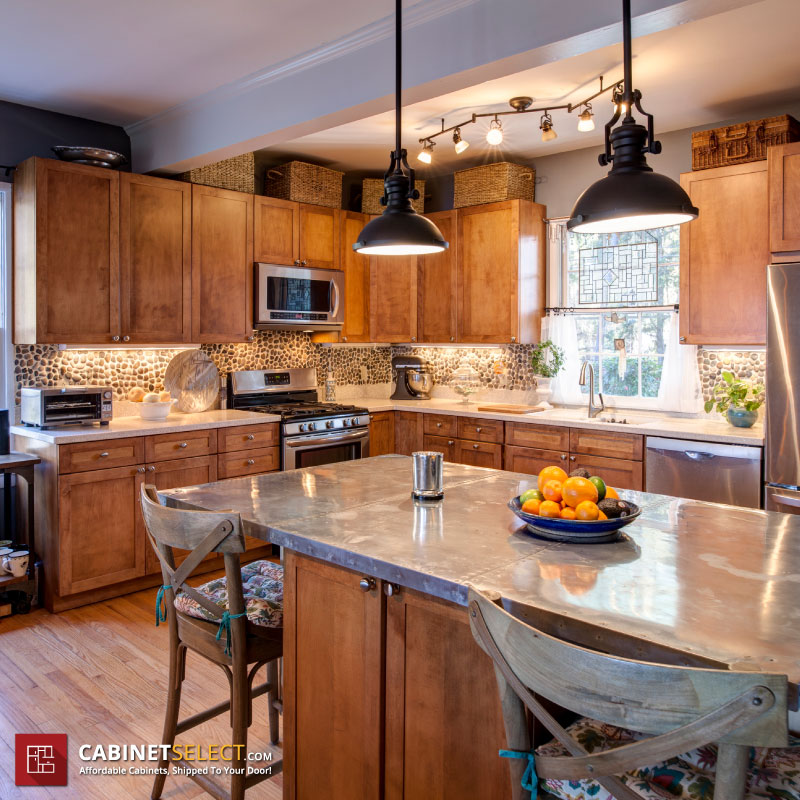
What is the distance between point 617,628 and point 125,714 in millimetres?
2240

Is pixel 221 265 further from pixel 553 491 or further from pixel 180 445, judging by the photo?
pixel 553 491

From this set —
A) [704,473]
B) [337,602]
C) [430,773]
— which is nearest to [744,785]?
[430,773]

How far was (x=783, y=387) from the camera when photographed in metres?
3.40

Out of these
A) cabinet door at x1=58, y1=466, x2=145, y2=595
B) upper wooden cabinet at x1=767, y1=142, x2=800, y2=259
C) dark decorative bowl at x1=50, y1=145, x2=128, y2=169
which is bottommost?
cabinet door at x1=58, y1=466, x2=145, y2=595

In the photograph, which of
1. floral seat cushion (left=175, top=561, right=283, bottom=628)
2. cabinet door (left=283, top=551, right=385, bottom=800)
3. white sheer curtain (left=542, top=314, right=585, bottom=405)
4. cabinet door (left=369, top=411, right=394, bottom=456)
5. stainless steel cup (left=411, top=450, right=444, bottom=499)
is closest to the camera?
cabinet door (left=283, top=551, right=385, bottom=800)

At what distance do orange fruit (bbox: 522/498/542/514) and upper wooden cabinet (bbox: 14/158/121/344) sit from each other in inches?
122

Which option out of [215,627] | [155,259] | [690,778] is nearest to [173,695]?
[215,627]

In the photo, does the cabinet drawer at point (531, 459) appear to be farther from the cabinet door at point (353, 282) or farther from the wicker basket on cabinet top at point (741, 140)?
the wicker basket on cabinet top at point (741, 140)

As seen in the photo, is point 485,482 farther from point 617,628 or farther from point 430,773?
point 617,628

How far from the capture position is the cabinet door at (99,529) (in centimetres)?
371

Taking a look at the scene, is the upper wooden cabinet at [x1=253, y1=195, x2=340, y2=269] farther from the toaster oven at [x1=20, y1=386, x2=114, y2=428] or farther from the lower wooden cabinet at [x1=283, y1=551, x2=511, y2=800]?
the lower wooden cabinet at [x1=283, y1=551, x2=511, y2=800]

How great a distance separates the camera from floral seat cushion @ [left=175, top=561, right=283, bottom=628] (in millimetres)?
2074

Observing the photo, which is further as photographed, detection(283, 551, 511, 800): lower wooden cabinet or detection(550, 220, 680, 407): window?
detection(550, 220, 680, 407): window

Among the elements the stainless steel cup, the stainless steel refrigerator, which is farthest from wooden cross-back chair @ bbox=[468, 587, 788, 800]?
the stainless steel refrigerator
